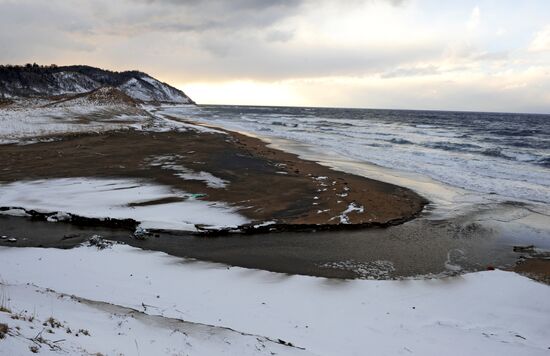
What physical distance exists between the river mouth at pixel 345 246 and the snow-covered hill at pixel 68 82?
8178cm

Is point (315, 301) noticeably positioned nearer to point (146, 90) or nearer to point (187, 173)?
point (187, 173)

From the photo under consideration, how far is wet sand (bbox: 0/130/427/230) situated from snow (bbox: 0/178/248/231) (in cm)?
74

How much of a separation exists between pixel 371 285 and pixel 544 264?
5035mm

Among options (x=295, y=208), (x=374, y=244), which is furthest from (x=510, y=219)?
(x=295, y=208)

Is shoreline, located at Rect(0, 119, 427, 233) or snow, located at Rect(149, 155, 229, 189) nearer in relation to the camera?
shoreline, located at Rect(0, 119, 427, 233)

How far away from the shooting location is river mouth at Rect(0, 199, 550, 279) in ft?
31.5

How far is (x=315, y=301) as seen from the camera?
7656 millimetres

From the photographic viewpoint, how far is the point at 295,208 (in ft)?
45.8

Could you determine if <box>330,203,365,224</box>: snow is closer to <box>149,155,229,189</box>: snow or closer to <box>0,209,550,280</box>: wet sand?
<box>0,209,550,280</box>: wet sand

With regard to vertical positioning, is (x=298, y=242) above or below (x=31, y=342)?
below

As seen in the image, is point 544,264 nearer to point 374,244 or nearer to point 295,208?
point 374,244

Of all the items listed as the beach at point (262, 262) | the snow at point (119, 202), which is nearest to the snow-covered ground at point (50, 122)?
the beach at point (262, 262)

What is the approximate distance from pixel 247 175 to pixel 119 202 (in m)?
6.78

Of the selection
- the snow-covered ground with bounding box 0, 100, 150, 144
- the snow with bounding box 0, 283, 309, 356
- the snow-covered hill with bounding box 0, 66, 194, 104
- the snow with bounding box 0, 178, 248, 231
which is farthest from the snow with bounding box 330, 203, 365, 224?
the snow-covered hill with bounding box 0, 66, 194, 104
